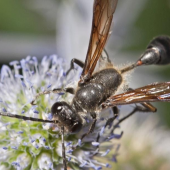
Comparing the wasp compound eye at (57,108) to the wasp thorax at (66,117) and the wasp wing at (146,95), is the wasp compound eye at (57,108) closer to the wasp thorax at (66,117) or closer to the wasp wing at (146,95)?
the wasp thorax at (66,117)

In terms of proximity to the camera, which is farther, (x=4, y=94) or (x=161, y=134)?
(x=161, y=134)

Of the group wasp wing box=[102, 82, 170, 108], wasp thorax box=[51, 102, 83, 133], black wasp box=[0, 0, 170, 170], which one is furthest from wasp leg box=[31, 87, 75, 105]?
wasp wing box=[102, 82, 170, 108]

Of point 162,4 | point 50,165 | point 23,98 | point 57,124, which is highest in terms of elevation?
point 162,4

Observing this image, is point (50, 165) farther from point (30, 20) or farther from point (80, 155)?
point (30, 20)

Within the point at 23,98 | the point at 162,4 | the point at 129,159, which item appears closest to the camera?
the point at 23,98

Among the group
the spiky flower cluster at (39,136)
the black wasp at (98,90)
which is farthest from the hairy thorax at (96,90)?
the spiky flower cluster at (39,136)

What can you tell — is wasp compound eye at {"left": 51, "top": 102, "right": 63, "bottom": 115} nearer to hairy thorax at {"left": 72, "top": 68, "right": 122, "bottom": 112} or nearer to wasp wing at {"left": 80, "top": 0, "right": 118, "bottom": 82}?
hairy thorax at {"left": 72, "top": 68, "right": 122, "bottom": 112}

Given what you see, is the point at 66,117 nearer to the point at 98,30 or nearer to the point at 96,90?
the point at 96,90

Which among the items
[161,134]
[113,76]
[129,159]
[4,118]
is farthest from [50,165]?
[161,134]
